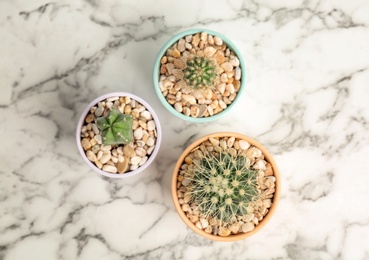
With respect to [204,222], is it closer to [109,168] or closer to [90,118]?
[109,168]

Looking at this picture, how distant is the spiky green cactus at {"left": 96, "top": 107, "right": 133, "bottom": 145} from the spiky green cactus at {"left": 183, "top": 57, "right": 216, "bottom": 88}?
0.53ft

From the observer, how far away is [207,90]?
4.21 feet

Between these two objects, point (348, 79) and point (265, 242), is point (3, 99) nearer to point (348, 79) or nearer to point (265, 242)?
point (265, 242)

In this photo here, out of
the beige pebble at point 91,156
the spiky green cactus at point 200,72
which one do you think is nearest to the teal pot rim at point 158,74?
the spiky green cactus at point 200,72

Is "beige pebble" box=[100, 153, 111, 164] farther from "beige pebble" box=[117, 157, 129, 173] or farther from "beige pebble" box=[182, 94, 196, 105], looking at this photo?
"beige pebble" box=[182, 94, 196, 105]

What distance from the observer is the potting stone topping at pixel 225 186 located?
1.18 m

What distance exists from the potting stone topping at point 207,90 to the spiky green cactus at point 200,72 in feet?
0.24

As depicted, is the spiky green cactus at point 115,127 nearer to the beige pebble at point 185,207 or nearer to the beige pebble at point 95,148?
the beige pebble at point 95,148

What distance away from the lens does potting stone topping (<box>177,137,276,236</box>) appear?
1177mm

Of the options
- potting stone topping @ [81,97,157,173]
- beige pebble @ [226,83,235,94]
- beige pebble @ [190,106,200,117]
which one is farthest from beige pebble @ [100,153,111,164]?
beige pebble @ [226,83,235,94]

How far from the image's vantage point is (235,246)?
1.39m

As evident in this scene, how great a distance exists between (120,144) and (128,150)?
3 cm

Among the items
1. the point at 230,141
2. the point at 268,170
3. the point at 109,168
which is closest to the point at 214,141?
the point at 230,141

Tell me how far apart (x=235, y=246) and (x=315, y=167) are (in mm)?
295
